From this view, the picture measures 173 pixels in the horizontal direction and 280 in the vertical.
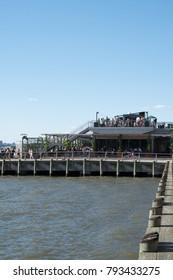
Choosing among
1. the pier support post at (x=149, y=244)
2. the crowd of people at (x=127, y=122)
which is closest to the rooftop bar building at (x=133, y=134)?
the crowd of people at (x=127, y=122)

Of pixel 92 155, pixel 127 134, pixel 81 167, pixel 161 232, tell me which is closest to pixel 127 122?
pixel 127 134

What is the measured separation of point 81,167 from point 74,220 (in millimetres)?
25005

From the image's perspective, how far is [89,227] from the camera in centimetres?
2102

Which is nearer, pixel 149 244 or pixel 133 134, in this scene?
pixel 149 244

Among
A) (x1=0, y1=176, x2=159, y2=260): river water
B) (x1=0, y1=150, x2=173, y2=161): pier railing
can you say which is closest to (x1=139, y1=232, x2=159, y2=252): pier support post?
(x1=0, y1=176, x2=159, y2=260): river water

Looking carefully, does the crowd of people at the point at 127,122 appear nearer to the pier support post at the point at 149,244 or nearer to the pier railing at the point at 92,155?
the pier railing at the point at 92,155

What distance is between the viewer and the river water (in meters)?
17.0

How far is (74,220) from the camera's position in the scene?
2264cm

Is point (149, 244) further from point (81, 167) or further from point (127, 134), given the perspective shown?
point (127, 134)

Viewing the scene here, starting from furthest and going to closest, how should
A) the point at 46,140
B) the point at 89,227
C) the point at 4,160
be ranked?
the point at 46,140 → the point at 4,160 → the point at 89,227

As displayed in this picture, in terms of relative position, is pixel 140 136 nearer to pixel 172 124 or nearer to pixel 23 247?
pixel 172 124
